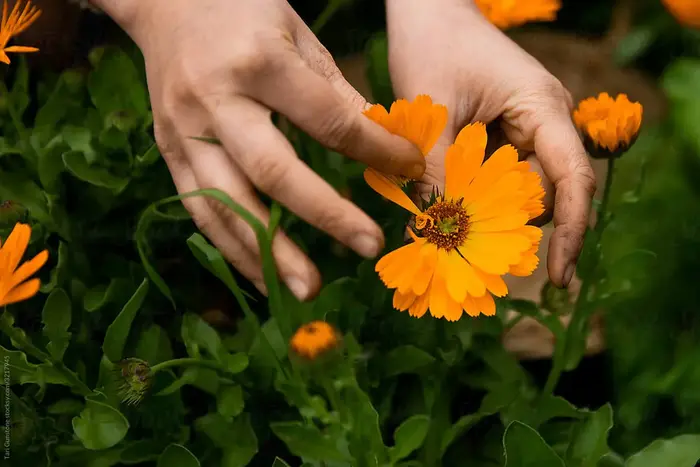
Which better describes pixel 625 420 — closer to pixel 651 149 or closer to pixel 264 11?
pixel 651 149

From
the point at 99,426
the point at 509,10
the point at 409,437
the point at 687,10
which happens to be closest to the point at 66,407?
the point at 99,426

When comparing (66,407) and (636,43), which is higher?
(636,43)

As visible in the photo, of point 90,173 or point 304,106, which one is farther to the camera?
point 90,173

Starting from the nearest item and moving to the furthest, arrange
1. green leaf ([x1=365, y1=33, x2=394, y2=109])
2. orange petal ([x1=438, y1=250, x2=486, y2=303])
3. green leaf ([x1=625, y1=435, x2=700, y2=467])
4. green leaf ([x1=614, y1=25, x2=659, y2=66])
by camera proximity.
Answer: orange petal ([x1=438, y1=250, x2=486, y2=303]) < green leaf ([x1=625, y1=435, x2=700, y2=467]) < green leaf ([x1=365, y1=33, x2=394, y2=109]) < green leaf ([x1=614, y1=25, x2=659, y2=66])

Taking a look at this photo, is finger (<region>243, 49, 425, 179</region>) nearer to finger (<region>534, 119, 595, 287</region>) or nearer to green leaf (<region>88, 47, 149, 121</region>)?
finger (<region>534, 119, 595, 287</region>)

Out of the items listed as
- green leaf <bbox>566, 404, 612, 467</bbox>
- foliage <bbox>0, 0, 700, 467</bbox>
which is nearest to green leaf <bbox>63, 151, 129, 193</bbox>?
foliage <bbox>0, 0, 700, 467</bbox>

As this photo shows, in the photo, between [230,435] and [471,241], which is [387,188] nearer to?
[471,241]
